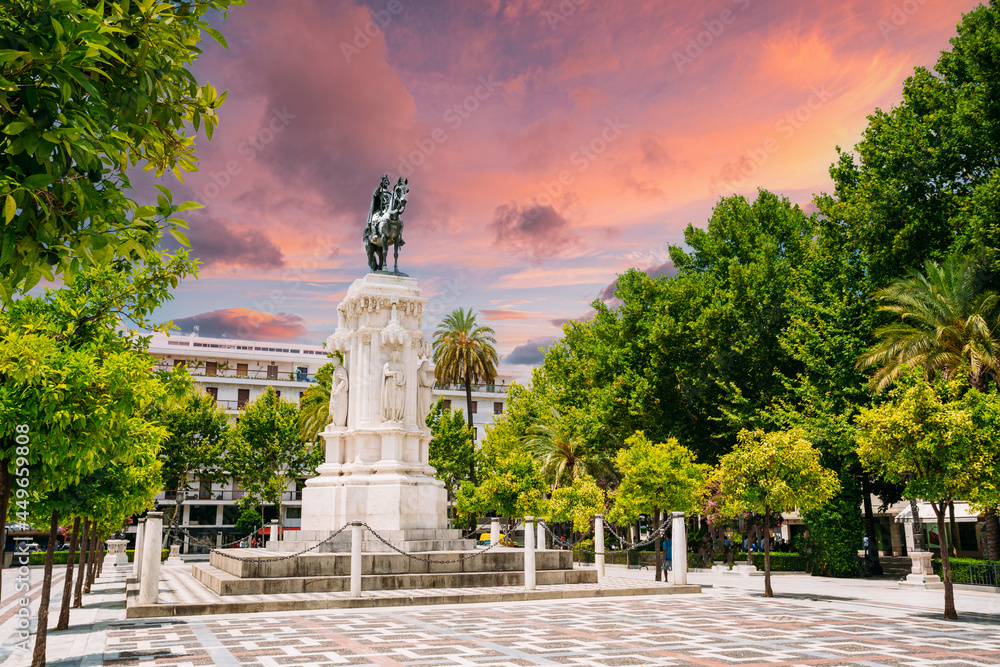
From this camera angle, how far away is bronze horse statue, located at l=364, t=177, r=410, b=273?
2358 centimetres

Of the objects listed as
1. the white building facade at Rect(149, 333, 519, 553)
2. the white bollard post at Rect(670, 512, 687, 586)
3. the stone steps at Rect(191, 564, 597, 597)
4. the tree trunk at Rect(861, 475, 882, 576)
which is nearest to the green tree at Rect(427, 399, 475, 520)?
the white building facade at Rect(149, 333, 519, 553)

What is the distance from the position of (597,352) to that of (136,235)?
3633 cm

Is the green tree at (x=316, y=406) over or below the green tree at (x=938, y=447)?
over

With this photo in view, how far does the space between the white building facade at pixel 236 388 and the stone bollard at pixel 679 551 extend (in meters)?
42.6

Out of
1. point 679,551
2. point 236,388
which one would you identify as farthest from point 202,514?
point 679,551

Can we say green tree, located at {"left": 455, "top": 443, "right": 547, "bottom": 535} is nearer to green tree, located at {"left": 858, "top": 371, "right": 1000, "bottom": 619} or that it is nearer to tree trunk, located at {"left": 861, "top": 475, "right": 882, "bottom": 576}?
tree trunk, located at {"left": 861, "top": 475, "right": 882, "bottom": 576}

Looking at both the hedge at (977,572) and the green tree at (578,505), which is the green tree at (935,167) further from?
the green tree at (578,505)

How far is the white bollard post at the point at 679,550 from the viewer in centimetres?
2084

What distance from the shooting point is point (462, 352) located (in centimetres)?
5138

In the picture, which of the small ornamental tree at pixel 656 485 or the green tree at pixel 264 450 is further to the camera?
the green tree at pixel 264 450

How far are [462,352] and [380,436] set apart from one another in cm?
3015

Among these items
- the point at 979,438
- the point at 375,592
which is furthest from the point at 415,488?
the point at 979,438

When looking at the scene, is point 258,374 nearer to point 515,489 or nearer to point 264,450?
point 264,450

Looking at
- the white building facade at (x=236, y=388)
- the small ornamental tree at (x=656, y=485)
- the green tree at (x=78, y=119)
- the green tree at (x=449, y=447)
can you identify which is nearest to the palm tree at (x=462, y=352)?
the green tree at (x=449, y=447)
